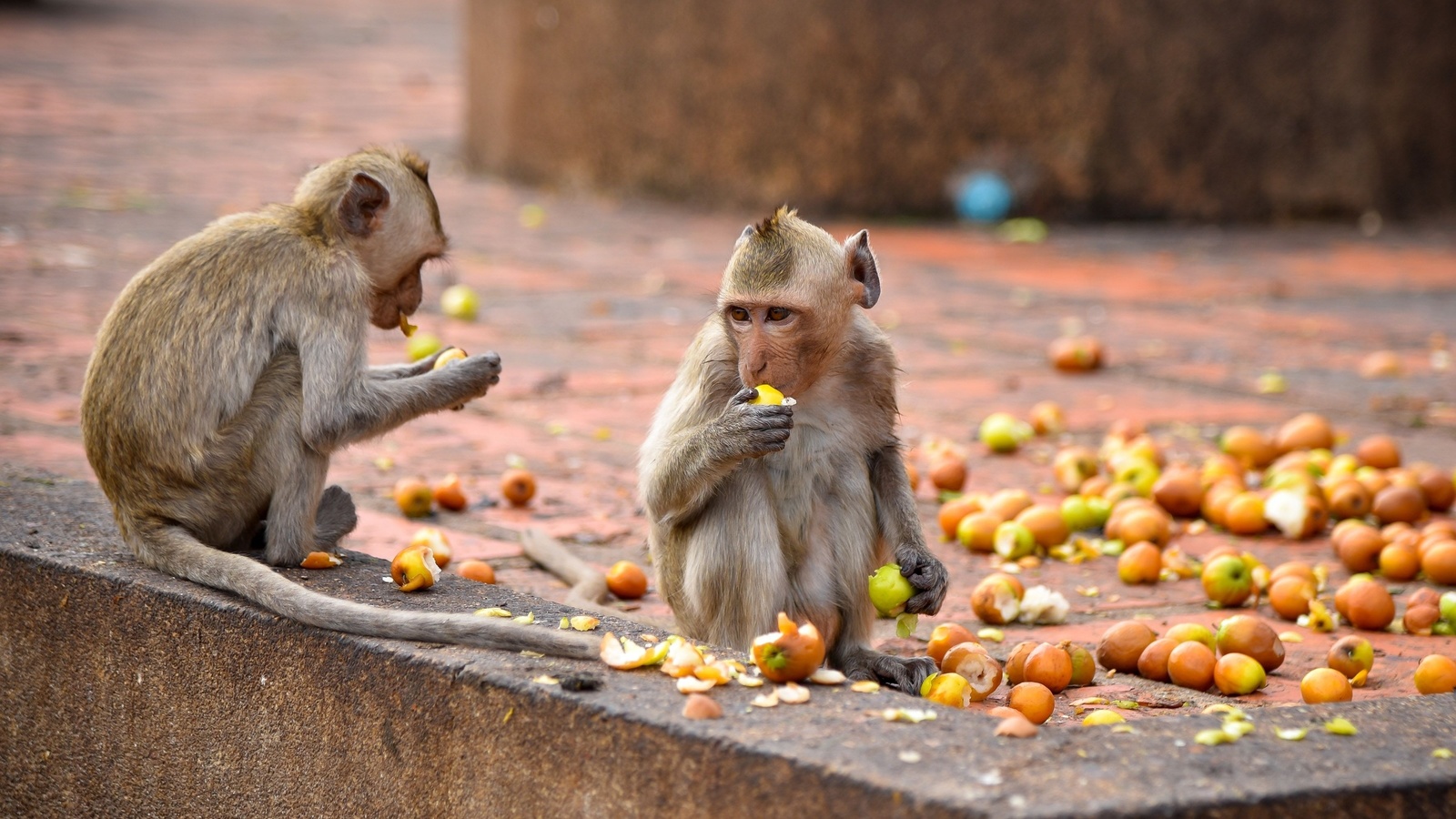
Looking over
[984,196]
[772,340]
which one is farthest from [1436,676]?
[984,196]

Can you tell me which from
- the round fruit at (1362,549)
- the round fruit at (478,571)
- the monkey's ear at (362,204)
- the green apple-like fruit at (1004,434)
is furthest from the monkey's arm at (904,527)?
the green apple-like fruit at (1004,434)

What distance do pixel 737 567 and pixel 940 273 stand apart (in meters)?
5.26

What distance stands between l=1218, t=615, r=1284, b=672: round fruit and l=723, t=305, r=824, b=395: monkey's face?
3.18ft

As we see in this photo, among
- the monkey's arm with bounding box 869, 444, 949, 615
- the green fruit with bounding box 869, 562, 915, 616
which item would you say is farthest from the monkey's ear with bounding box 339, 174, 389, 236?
the green fruit with bounding box 869, 562, 915, 616

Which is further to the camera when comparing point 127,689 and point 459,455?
point 459,455

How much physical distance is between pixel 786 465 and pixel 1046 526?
115 centimetres

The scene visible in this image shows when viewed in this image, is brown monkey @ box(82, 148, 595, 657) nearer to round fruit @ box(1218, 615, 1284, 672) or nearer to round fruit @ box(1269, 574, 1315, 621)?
round fruit @ box(1218, 615, 1284, 672)

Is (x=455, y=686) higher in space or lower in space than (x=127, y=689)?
higher

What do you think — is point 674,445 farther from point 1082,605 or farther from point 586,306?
point 586,306

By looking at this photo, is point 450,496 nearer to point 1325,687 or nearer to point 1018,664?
point 1018,664

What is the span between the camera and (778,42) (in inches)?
356

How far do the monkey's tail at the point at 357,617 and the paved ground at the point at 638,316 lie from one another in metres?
0.92

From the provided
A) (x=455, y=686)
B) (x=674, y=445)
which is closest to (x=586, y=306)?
(x=674, y=445)

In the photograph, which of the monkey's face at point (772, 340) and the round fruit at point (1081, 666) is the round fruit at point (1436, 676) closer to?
the round fruit at point (1081, 666)
